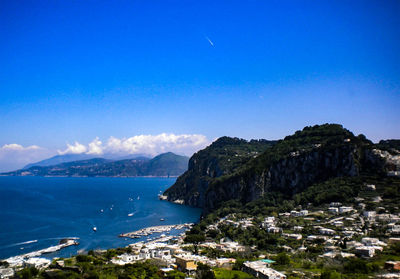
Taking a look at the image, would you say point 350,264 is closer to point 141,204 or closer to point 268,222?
point 268,222

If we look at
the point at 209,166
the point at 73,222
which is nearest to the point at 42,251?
the point at 73,222

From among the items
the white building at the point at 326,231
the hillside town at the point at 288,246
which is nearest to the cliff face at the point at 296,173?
the hillside town at the point at 288,246

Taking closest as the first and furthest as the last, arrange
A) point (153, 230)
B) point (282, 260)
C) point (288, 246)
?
point (282, 260) < point (288, 246) < point (153, 230)

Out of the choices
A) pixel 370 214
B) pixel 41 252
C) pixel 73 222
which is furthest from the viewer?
pixel 73 222

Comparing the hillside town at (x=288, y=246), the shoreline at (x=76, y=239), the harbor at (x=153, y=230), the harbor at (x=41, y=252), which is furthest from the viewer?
the harbor at (x=153, y=230)

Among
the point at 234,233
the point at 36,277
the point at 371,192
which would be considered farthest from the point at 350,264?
the point at 371,192

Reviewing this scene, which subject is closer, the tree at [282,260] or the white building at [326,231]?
the tree at [282,260]

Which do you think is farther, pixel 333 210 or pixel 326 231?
pixel 333 210

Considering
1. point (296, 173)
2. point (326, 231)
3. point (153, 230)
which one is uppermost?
point (296, 173)

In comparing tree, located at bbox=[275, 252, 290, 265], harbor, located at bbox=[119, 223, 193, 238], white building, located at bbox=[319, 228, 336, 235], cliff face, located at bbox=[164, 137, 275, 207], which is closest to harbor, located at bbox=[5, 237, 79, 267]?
harbor, located at bbox=[119, 223, 193, 238]

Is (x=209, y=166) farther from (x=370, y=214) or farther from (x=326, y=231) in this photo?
(x=326, y=231)

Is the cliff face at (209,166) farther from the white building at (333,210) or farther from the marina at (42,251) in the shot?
the white building at (333,210)

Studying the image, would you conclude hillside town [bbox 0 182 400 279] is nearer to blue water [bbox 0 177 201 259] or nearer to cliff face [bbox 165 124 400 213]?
blue water [bbox 0 177 201 259]
